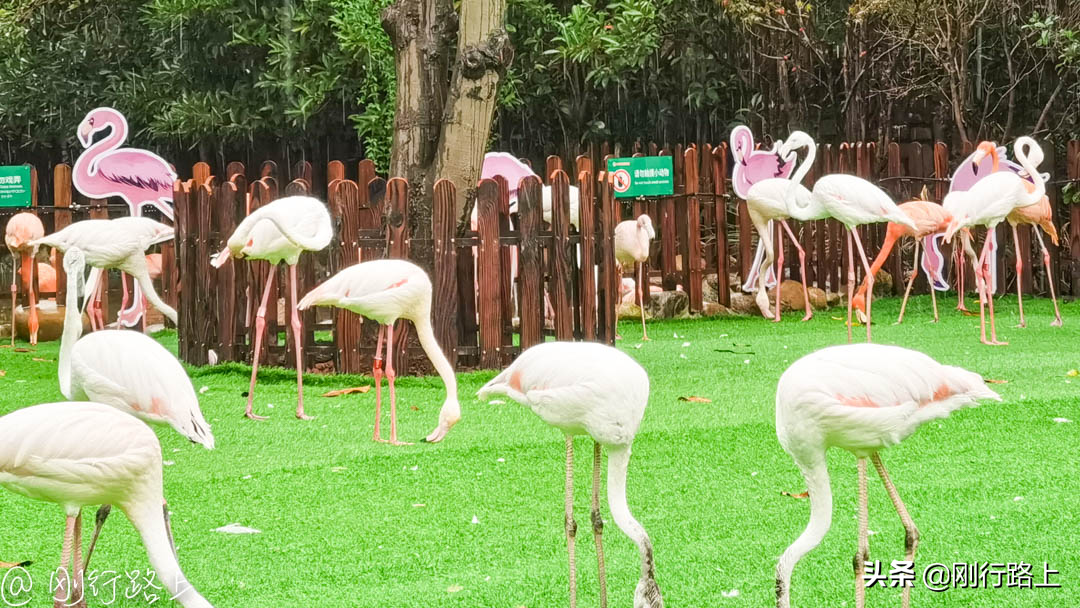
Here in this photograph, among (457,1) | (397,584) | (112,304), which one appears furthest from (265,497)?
(457,1)

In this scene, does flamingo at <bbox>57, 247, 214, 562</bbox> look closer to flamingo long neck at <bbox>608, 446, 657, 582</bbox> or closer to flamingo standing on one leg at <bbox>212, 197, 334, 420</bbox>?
flamingo long neck at <bbox>608, 446, 657, 582</bbox>

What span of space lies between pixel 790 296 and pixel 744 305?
1.68 feet

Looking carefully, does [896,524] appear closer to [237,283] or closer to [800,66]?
[237,283]

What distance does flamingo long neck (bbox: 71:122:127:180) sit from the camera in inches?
447

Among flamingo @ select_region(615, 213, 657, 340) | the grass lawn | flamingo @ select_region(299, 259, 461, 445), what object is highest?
flamingo @ select_region(615, 213, 657, 340)

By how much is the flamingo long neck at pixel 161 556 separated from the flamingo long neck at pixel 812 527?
1423mm

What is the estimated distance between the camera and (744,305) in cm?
1288

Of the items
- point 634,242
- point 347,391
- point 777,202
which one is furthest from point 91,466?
point 777,202

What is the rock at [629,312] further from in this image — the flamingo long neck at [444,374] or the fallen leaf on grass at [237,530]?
the fallen leaf on grass at [237,530]

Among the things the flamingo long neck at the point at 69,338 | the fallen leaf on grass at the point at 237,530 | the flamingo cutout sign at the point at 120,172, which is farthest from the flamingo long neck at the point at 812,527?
the flamingo cutout sign at the point at 120,172

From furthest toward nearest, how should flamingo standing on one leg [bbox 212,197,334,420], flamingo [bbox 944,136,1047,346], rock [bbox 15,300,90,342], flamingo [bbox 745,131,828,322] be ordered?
rock [bbox 15,300,90,342] < flamingo [bbox 745,131,828,322] < flamingo [bbox 944,136,1047,346] < flamingo standing on one leg [bbox 212,197,334,420]

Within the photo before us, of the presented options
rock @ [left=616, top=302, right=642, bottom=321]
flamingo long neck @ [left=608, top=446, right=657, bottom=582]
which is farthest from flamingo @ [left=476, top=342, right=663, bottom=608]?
rock @ [left=616, top=302, right=642, bottom=321]

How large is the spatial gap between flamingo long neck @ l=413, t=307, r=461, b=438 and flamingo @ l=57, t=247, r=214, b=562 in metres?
1.49

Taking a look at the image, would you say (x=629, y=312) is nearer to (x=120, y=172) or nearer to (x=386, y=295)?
(x=120, y=172)
